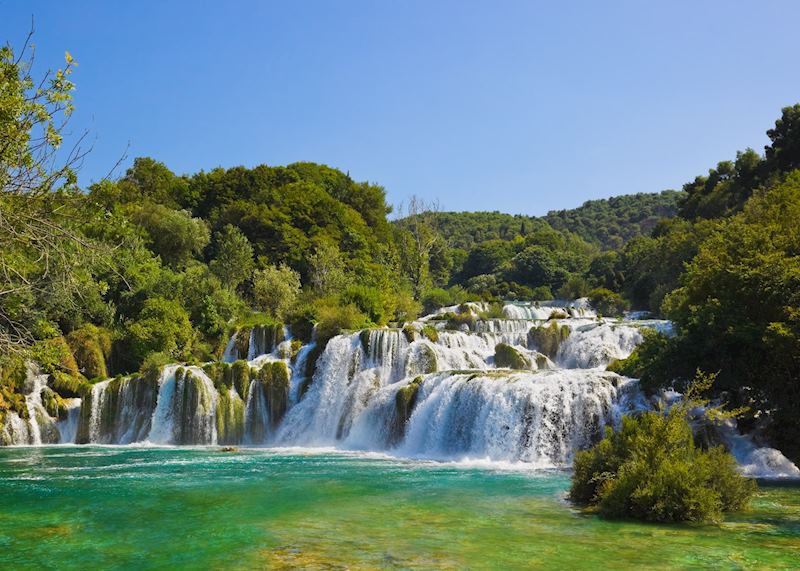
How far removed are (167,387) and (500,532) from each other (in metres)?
22.3

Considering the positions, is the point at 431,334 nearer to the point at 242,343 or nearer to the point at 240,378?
the point at 240,378

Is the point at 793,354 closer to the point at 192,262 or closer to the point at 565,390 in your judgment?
the point at 565,390

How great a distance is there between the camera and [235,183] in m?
64.0

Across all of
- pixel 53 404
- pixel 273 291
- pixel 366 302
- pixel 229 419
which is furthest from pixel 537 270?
pixel 53 404

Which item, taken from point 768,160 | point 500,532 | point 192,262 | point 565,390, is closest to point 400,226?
point 192,262

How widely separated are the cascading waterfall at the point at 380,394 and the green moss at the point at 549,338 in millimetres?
49

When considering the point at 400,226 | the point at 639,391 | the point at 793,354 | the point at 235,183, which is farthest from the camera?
the point at 400,226

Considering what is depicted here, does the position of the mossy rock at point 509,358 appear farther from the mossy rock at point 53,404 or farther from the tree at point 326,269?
the mossy rock at point 53,404

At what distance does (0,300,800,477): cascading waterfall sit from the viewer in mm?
22953

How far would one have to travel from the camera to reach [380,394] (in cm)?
2847

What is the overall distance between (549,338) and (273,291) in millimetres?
20618

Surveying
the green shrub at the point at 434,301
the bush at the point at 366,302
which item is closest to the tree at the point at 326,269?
the bush at the point at 366,302

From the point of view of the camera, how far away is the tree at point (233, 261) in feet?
161

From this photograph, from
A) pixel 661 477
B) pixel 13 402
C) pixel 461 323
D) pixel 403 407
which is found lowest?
pixel 661 477
